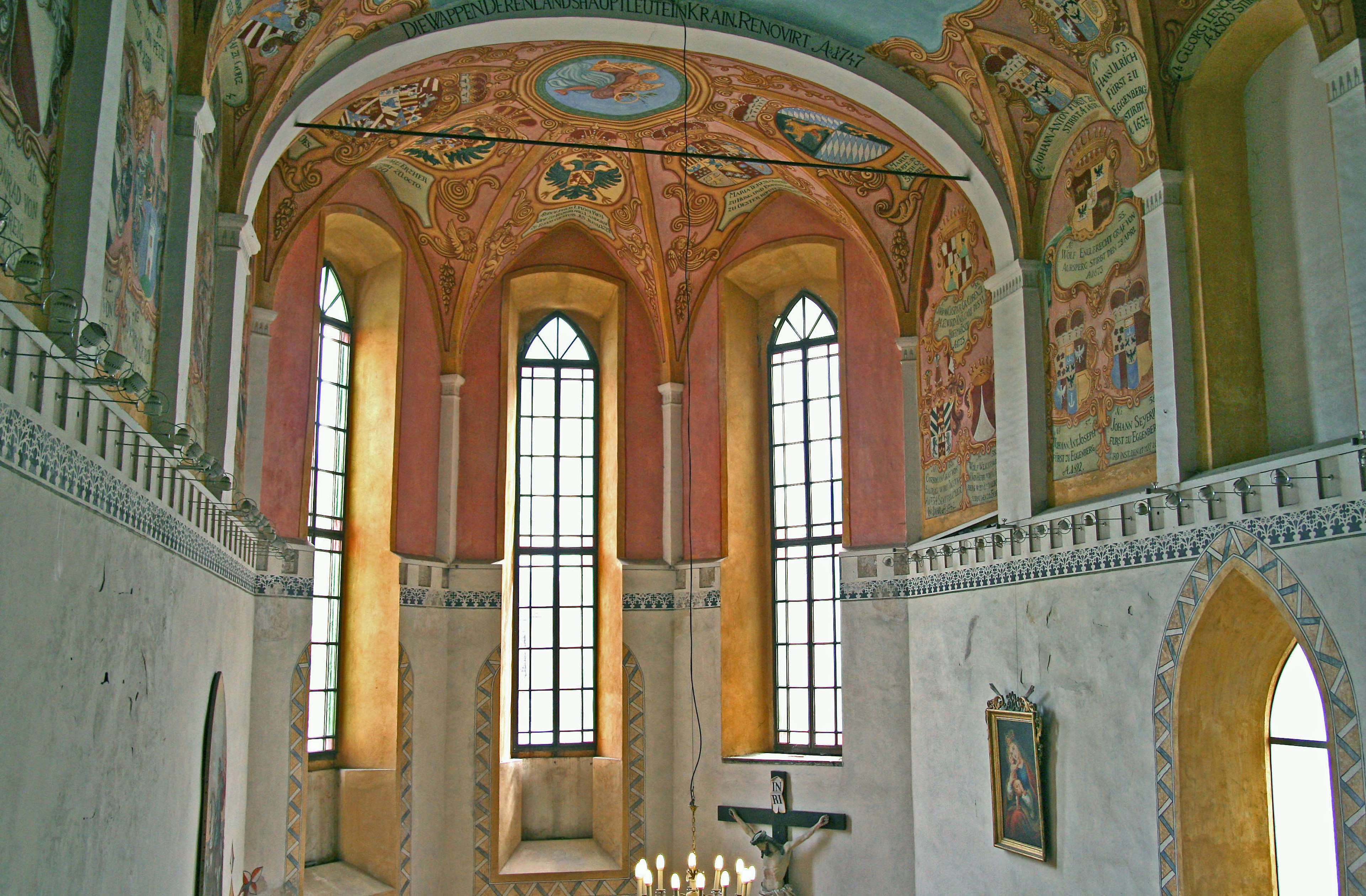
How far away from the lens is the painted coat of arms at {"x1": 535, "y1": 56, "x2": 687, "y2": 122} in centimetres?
1213

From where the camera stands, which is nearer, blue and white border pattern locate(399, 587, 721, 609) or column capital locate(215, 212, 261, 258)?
column capital locate(215, 212, 261, 258)

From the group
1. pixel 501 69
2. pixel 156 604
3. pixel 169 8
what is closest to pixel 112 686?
pixel 156 604

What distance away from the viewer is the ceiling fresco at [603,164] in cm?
1216

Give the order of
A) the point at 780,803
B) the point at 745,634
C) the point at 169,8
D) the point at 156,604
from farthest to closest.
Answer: the point at 745,634 → the point at 780,803 → the point at 169,8 → the point at 156,604

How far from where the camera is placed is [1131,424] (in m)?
9.45

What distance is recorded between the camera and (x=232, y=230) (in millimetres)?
9836

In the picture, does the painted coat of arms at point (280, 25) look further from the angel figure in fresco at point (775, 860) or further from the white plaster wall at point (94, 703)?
the angel figure in fresco at point (775, 860)

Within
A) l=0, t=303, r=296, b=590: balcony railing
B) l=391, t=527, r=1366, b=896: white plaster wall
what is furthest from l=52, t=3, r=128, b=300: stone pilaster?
l=391, t=527, r=1366, b=896: white plaster wall

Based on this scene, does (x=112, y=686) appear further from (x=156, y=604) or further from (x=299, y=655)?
(x=299, y=655)

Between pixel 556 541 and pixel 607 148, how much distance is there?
6.15m

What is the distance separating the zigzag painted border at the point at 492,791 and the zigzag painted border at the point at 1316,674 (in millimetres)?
7968

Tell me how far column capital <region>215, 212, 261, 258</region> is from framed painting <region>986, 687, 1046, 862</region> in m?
7.86

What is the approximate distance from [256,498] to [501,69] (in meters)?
5.06

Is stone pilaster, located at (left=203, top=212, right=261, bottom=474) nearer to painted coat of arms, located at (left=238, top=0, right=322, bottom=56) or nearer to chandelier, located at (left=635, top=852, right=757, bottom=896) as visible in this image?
painted coat of arms, located at (left=238, top=0, right=322, bottom=56)
